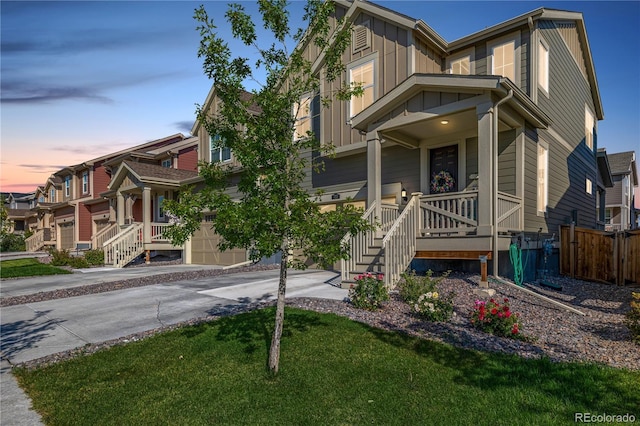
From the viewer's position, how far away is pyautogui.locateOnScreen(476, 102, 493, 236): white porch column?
26.0ft

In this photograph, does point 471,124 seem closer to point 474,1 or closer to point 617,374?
point 474,1

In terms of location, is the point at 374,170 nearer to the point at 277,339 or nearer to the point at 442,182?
the point at 442,182

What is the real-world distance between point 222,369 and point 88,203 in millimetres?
29145

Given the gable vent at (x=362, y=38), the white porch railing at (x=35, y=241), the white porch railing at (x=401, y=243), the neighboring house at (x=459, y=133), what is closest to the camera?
the white porch railing at (x=401, y=243)

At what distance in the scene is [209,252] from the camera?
17859mm

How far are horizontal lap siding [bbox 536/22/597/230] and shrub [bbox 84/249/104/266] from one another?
17935mm

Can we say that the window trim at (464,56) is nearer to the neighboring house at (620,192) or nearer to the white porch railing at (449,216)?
the white porch railing at (449,216)

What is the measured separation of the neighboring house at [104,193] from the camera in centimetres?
2016

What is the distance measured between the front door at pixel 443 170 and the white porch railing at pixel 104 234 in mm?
16755

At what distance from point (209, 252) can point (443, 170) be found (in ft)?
37.9

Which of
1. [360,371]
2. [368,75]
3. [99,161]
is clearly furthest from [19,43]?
[99,161]

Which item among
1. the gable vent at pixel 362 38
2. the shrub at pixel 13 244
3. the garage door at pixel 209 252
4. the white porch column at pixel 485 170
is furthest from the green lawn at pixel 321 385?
the shrub at pixel 13 244

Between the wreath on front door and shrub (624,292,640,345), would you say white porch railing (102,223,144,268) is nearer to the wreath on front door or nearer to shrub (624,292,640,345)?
the wreath on front door

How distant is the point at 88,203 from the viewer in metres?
28.5
